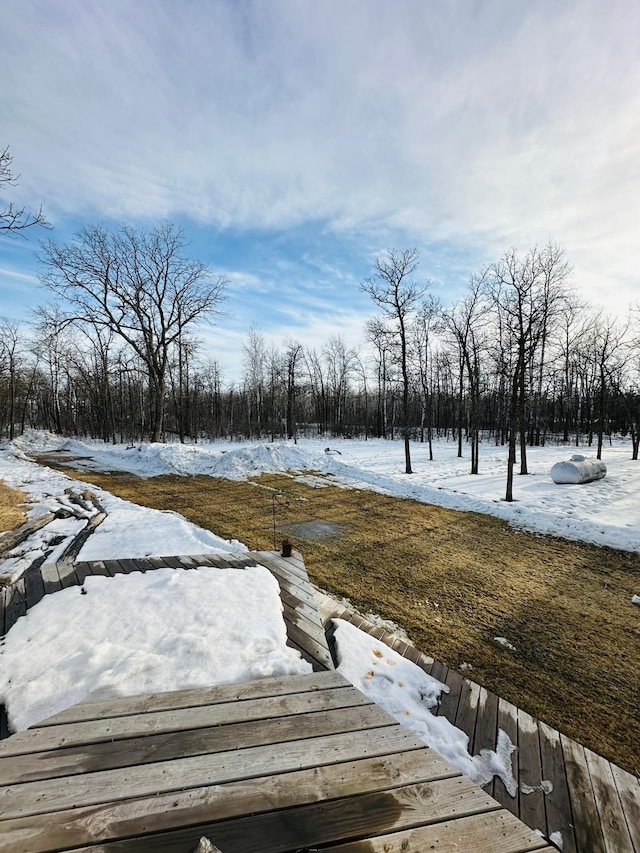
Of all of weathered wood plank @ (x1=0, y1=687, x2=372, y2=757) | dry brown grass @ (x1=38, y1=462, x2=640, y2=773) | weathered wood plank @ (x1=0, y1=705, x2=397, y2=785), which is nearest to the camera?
weathered wood plank @ (x1=0, y1=705, x2=397, y2=785)

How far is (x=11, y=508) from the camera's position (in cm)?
795

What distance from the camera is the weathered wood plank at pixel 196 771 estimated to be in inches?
58.0

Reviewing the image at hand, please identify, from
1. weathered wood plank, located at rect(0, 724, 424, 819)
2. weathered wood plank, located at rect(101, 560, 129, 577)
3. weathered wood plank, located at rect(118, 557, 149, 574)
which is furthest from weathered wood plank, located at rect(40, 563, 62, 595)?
weathered wood plank, located at rect(0, 724, 424, 819)

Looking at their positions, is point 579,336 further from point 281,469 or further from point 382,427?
point 281,469

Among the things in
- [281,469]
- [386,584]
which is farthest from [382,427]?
[386,584]

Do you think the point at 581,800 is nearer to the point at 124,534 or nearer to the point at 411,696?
the point at 411,696

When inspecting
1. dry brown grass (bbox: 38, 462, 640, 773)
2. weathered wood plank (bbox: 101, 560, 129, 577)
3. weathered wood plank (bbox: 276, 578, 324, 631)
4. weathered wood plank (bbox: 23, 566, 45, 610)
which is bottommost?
dry brown grass (bbox: 38, 462, 640, 773)

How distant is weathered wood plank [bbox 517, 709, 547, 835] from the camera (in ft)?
7.14

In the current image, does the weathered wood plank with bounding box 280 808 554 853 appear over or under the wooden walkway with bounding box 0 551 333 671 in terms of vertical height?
over

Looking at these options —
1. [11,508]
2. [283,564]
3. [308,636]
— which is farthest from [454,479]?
[11,508]

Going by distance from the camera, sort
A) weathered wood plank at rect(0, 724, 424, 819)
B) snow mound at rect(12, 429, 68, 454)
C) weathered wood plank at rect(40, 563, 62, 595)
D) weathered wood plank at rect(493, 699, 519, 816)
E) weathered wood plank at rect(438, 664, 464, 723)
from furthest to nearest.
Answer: snow mound at rect(12, 429, 68, 454), weathered wood plank at rect(40, 563, 62, 595), weathered wood plank at rect(438, 664, 464, 723), weathered wood plank at rect(493, 699, 519, 816), weathered wood plank at rect(0, 724, 424, 819)

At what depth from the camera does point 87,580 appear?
3723mm

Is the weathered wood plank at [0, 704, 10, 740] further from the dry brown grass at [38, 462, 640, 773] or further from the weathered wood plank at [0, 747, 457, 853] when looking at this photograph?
the dry brown grass at [38, 462, 640, 773]

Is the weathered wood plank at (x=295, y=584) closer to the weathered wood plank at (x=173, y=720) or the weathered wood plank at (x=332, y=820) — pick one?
the weathered wood plank at (x=173, y=720)
